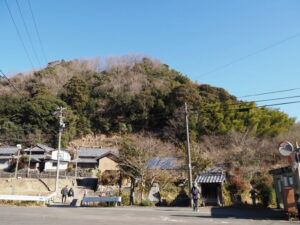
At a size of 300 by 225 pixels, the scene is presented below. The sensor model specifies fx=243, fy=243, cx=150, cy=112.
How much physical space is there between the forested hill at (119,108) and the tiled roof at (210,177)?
16687 mm

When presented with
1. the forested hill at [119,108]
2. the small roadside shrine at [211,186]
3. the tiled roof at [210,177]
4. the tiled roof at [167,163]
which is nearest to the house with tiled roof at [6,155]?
the forested hill at [119,108]

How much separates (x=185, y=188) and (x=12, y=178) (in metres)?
21.3

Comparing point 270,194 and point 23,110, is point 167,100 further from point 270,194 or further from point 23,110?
point 270,194

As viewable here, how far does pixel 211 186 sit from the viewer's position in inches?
749

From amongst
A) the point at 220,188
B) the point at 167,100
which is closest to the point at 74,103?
the point at 167,100

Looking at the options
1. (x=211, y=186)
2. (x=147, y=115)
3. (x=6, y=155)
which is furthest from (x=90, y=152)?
(x=211, y=186)

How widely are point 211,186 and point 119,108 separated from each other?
3092cm

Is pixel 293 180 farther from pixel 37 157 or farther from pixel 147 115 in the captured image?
pixel 37 157

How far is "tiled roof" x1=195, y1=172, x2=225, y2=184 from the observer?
17.5 m

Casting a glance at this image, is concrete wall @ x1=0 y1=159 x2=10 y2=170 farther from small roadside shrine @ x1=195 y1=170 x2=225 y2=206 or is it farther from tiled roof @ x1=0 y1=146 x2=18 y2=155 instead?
small roadside shrine @ x1=195 y1=170 x2=225 y2=206

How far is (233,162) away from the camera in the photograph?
24.9 metres

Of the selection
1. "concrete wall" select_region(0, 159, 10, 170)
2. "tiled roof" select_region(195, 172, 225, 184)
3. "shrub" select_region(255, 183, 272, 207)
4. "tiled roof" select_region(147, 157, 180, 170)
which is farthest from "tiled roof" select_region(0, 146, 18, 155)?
"shrub" select_region(255, 183, 272, 207)

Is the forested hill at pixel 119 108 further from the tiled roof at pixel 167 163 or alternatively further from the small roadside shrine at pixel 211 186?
the small roadside shrine at pixel 211 186

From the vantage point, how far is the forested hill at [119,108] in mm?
36156
